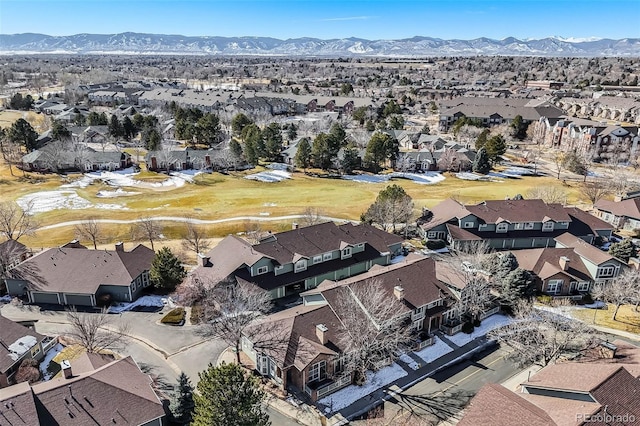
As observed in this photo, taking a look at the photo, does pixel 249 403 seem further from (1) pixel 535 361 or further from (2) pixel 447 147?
(2) pixel 447 147

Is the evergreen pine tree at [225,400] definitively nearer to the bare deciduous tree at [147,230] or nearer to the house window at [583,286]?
the bare deciduous tree at [147,230]

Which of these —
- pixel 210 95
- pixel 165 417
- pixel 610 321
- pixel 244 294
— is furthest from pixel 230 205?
pixel 210 95

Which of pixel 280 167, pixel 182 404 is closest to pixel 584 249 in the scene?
pixel 182 404

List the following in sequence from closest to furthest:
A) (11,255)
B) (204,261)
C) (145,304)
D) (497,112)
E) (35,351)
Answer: (35,351) < (145,304) < (204,261) < (11,255) < (497,112)

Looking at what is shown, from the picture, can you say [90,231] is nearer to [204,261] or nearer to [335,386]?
[204,261]

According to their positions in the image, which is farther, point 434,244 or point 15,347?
point 434,244

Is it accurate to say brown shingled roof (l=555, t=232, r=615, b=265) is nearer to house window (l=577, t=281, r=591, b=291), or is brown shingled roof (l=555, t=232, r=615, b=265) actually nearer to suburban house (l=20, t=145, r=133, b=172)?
house window (l=577, t=281, r=591, b=291)

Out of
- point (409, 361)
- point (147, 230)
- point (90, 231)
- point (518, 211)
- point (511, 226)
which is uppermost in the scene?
point (518, 211)
